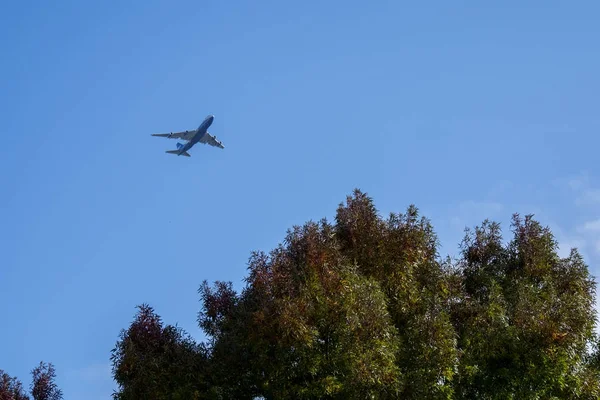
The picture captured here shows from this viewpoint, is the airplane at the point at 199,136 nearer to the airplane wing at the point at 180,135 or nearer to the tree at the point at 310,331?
the airplane wing at the point at 180,135

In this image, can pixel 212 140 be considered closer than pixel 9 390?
No

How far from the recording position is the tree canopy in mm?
20594

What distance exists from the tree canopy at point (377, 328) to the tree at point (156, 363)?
0.04 meters

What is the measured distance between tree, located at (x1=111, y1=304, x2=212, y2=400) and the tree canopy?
4 centimetres

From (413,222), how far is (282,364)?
6.48m

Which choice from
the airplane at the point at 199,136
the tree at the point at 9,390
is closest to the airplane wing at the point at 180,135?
the airplane at the point at 199,136

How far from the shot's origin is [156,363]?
23.0m

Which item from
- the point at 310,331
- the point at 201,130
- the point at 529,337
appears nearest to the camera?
the point at 310,331

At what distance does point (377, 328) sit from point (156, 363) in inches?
293

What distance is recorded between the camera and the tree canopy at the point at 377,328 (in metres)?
20.6

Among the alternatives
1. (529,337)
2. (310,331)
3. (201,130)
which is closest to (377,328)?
(310,331)

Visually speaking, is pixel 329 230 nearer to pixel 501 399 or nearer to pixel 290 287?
pixel 290 287

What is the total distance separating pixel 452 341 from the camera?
70.9 feet

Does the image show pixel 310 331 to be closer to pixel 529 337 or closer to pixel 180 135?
pixel 529 337
